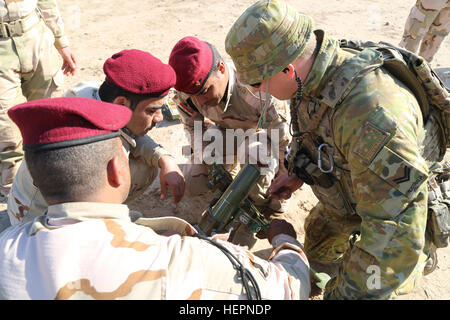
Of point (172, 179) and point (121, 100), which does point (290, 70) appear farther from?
point (172, 179)

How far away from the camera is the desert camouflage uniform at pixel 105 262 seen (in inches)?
58.9

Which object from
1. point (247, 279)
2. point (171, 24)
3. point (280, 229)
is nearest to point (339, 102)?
point (280, 229)

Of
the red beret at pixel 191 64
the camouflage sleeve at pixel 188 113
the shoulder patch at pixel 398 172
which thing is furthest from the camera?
the camouflage sleeve at pixel 188 113

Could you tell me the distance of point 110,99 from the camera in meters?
2.85

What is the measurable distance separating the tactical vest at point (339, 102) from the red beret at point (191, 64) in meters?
1.05

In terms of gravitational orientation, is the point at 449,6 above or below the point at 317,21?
above

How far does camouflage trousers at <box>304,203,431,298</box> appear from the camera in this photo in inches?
129

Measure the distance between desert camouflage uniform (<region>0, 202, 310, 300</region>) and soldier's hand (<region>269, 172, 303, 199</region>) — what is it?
4.92 feet

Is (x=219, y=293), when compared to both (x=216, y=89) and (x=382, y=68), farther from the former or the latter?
(x=216, y=89)

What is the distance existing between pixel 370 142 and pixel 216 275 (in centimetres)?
110

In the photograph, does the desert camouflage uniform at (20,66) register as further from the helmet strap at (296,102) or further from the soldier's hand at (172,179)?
the helmet strap at (296,102)

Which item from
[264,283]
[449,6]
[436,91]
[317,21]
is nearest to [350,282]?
[264,283]

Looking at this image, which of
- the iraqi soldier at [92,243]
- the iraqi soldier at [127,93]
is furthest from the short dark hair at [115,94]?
the iraqi soldier at [92,243]

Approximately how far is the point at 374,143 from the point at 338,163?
0.62 meters
